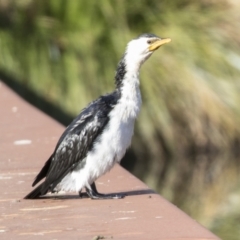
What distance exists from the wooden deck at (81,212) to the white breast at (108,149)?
11 cm

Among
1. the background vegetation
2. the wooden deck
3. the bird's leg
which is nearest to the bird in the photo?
the bird's leg

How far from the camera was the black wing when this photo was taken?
16.6 feet

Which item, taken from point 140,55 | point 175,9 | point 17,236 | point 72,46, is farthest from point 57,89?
point 17,236

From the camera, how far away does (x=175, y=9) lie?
11.2 meters

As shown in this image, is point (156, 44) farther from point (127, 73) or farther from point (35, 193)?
point (35, 193)

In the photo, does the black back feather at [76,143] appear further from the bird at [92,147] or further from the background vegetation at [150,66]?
the background vegetation at [150,66]

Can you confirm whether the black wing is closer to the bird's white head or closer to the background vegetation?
the bird's white head

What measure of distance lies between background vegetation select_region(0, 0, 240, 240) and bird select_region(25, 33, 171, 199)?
4.86 metres

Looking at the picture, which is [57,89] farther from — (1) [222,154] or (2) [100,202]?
(2) [100,202]

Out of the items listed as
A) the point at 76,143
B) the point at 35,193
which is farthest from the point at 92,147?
the point at 35,193

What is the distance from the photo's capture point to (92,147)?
200 inches

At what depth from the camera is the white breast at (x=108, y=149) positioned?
5.00 meters

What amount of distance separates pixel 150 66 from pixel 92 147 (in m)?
5.70

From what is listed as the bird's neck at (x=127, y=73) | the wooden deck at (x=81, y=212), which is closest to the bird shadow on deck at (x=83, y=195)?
the wooden deck at (x=81, y=212)
